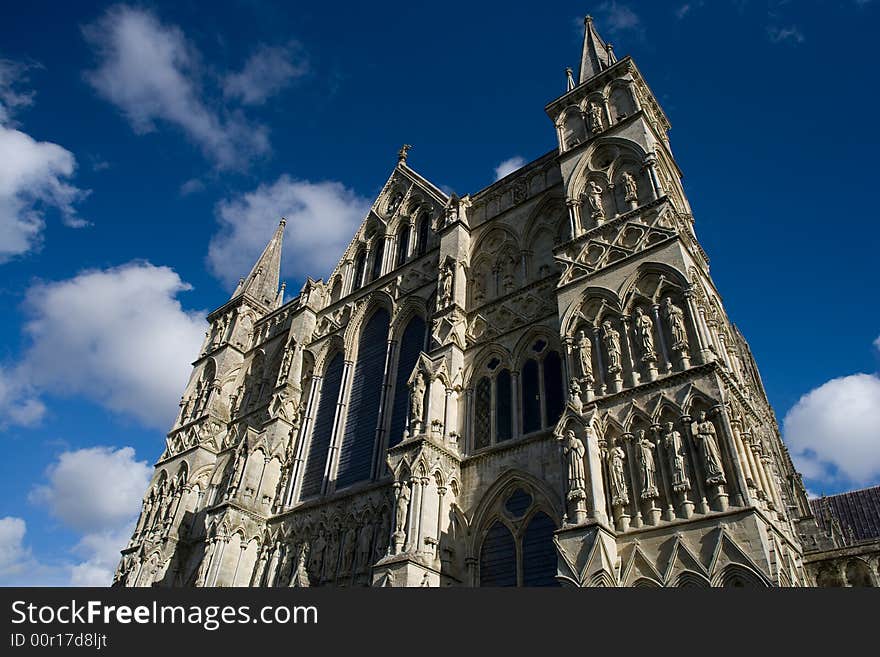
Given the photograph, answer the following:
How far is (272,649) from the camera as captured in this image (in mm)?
8445

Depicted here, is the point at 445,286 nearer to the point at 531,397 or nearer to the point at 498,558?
the point at 531,397

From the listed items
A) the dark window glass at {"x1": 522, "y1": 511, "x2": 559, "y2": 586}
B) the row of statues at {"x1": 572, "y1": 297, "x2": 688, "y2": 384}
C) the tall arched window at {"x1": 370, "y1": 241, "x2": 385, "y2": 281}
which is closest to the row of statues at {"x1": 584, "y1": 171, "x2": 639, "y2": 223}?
the row of statues at {"x1": 572, "y1": 297, "x2": 688, "y2": 384}

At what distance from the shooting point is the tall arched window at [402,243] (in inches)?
1025

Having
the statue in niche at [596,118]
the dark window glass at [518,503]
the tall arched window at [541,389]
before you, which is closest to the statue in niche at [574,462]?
the dark window glass at [518,503]

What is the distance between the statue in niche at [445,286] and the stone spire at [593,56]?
28.1 ft

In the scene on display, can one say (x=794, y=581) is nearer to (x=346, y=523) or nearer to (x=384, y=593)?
(x=384, y=593)

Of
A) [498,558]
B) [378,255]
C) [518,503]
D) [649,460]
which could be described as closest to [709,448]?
[649,460]

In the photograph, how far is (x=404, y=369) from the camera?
21828 mm

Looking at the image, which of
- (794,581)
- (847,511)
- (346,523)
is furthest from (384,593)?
(847,511)

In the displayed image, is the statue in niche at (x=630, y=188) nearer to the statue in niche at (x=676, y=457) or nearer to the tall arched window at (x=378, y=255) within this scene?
the statue in niche at (x=676, y=457)

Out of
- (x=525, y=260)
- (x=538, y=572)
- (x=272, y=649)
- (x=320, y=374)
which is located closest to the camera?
(x=272, y=649)

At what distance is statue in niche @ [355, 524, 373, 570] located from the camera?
1702 centimetres

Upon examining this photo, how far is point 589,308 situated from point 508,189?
8.27 m

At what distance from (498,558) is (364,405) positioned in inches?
342
